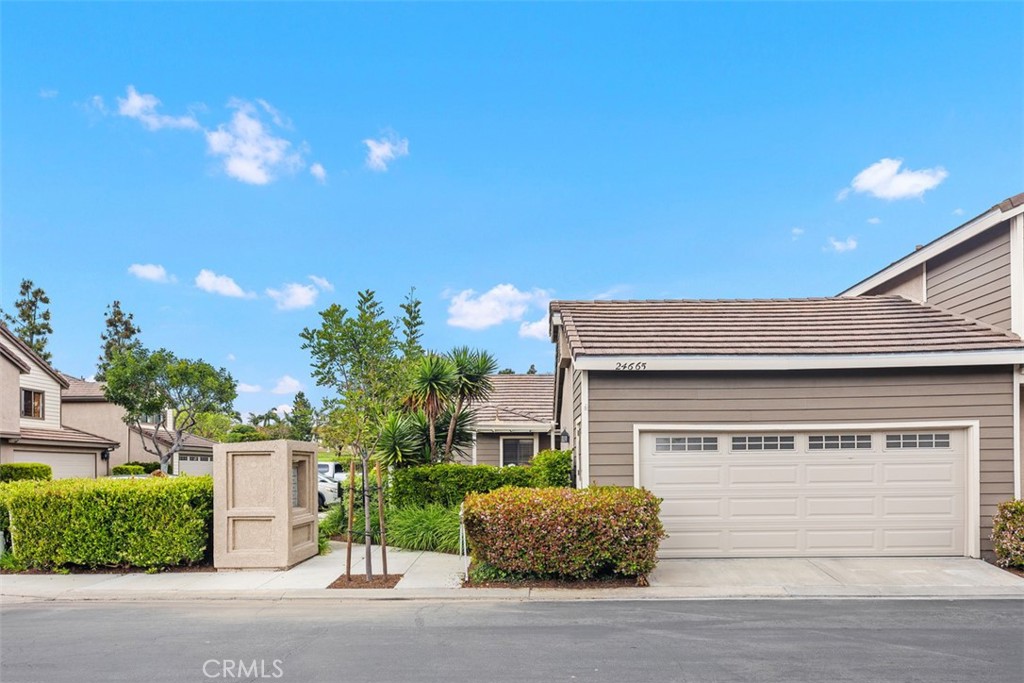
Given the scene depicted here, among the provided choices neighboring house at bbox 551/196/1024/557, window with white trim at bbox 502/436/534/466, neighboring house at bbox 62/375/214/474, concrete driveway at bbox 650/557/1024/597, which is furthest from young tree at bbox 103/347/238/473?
concrete driveway at bbox 650/557/1024/597

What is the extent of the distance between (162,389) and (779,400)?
2889 centimetres

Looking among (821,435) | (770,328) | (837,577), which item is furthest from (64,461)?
(837,577)

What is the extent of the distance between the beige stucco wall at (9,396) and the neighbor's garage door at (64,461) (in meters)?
1.04

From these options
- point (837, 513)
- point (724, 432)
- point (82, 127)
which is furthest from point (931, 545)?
point (82, 127)

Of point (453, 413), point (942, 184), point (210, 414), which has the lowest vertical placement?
point (210, 414)

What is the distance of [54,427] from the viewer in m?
27.1

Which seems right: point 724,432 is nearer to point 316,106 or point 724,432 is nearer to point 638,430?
point 638,430

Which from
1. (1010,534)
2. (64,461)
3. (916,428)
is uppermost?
(916,428)

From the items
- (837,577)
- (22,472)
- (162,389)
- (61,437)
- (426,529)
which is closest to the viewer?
(837,577)

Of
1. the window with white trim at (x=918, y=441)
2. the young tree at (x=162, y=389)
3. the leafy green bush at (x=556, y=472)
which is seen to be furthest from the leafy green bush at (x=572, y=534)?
the young tree at (x=162, y=389)

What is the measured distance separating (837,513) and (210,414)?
170 feet

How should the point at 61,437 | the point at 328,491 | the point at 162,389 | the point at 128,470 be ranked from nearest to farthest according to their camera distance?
the point at 328,491 → the point at 61,437 → the point at 128,470 → the point at 162,389

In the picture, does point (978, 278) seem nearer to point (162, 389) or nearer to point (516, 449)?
point (516, 449)

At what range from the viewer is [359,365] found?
1310cm
